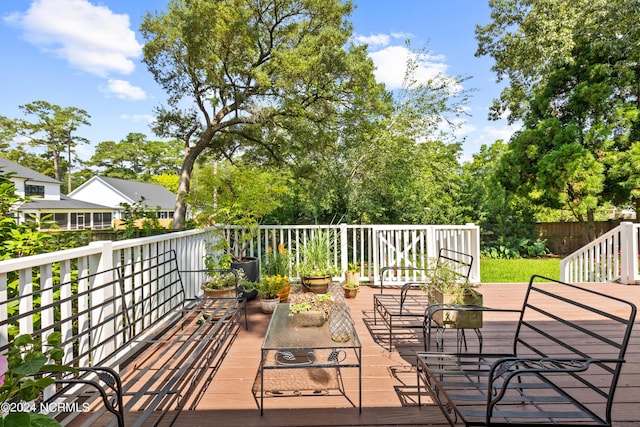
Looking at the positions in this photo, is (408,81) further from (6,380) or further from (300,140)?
(6,380)

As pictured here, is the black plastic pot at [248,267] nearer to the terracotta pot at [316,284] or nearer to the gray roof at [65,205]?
the terracotta pot at [316,284]

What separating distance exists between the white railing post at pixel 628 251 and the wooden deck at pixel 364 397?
2.37m

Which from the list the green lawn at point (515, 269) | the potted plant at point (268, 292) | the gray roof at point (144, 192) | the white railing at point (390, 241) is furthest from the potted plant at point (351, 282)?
the gray roof at point (144, 192)

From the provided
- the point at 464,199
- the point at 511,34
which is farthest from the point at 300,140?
the point at 511,34

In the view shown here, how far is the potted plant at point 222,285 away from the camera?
3.44m

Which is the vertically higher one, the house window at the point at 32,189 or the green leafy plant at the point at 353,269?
the house window at the point at 32,189

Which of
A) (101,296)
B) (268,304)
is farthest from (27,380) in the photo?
(268,304)

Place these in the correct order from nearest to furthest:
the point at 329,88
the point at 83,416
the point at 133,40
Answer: the point at 83,416 < the point at 329,88 < the point at 133,40

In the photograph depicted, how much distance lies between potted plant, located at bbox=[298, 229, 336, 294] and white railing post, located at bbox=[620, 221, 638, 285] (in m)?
4.45

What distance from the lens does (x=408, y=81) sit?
8.45m

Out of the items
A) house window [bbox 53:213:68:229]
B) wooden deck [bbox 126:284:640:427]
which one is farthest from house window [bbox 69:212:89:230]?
wooden deck [bbox 126:284:640:427]

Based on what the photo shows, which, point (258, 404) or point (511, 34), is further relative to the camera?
point (511, 34)

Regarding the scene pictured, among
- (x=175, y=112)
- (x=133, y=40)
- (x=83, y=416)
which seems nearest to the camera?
(x=83, y=416)

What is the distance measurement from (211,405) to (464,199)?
10307mm
